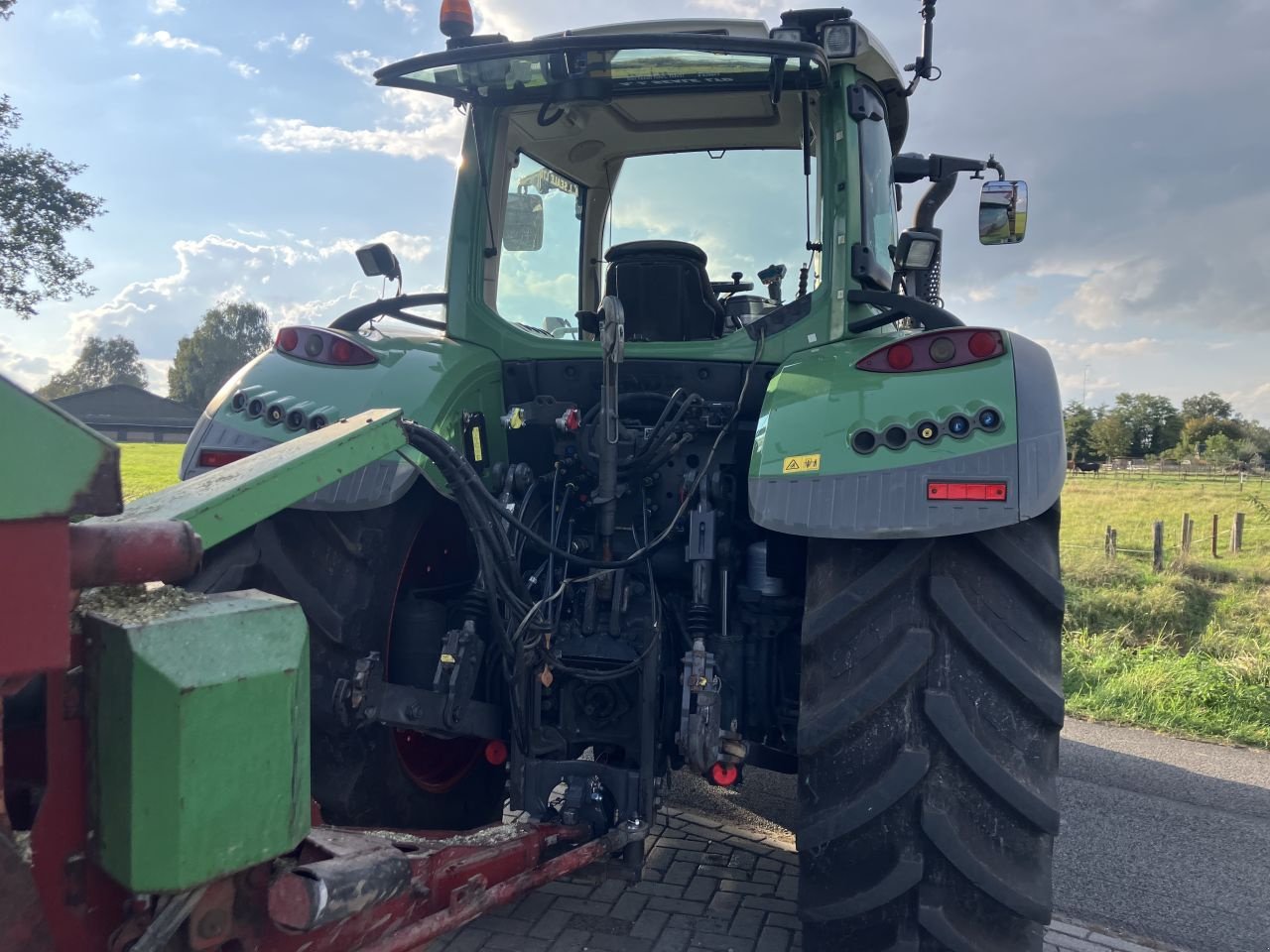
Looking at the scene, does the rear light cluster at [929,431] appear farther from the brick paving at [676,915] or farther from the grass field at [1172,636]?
the grass field at [1172,636]

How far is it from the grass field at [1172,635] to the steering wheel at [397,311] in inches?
89.5

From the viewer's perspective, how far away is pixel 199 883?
52.5 inches

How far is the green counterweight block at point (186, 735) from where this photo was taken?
1.27 m

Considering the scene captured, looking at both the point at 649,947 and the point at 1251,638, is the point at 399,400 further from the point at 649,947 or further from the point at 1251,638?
the point at 1251,638

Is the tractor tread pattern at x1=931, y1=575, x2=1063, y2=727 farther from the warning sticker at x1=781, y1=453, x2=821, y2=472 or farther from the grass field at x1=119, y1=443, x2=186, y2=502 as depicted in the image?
→ the grass field at x1=119, y1=443, x2=186, y2=502

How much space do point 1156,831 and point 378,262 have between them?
3.86 m

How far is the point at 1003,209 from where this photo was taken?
134 inches

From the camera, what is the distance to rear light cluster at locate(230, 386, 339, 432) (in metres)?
2.80

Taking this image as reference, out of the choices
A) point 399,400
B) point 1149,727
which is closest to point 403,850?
point 399,400

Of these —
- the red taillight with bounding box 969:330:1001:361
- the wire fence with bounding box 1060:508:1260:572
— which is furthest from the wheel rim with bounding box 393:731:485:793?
the wire fence with bounding box 1060:508:1260:572

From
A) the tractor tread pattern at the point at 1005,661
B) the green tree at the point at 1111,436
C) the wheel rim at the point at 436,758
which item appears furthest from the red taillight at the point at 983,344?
the green tree at the point at 1111,436

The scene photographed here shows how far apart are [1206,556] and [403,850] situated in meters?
12.9

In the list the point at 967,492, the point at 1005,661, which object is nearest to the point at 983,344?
the point at 967,492

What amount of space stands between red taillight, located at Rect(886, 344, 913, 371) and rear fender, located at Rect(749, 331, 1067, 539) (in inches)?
1.7
